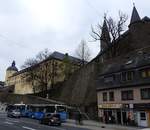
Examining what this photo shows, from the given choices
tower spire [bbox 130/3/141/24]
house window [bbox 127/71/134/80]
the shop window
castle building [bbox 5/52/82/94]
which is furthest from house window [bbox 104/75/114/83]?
castle building [bbox 5/52/82/94]

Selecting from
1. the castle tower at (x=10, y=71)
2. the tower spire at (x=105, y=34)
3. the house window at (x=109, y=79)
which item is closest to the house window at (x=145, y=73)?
the house window at (x=109, y=79)

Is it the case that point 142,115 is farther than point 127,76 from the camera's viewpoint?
No

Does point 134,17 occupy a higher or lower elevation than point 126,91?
higher

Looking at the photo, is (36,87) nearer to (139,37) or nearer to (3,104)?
(3,104)

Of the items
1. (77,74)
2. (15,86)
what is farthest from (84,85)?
(15,86)

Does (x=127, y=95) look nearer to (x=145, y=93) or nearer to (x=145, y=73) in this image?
(x=145, y=93)

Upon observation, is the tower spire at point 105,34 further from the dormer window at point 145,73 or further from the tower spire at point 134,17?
the dormer window at point 145,73

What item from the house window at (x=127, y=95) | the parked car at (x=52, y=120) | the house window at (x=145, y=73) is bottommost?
the parked car at (x=52, y=120)

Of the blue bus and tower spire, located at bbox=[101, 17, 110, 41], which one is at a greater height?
tower spire, located at bbox=[101, 17, 110, 41]

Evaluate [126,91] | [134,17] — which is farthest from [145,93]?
[134,17]

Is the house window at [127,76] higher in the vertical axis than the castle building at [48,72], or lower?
lower

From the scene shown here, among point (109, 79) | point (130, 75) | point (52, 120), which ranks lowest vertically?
point (52, 120)

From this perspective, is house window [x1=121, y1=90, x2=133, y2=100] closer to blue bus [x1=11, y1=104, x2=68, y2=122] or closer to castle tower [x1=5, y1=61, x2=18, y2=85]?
blue bus [x1=11, y1=104, x2=68, y2=122]

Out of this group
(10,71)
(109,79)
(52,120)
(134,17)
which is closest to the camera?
(52,120)
